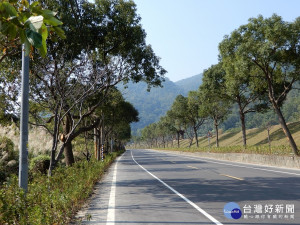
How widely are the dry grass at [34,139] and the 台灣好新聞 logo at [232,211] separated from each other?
15902mm

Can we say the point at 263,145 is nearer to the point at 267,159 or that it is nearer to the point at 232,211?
the point at 267,159

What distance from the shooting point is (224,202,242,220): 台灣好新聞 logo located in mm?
6770

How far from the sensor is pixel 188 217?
6754mm

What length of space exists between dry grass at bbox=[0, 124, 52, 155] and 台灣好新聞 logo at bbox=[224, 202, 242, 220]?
15.9m

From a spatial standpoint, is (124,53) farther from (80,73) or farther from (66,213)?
(66,213)

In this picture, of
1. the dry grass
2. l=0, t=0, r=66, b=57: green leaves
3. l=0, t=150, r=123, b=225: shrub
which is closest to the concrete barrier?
l=0, t=150, r=123, b=225: shrub

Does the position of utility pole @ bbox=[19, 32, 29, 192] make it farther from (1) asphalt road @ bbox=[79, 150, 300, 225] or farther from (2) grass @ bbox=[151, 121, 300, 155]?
(2) grass @ bbox=[151, 121, 300, 155]

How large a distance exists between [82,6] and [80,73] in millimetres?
2763

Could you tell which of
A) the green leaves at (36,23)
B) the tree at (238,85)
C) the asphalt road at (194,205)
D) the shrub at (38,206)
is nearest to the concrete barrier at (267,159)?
the tree at (238,85)

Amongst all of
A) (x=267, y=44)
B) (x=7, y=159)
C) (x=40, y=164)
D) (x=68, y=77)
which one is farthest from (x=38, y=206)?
(x=267, y=44)

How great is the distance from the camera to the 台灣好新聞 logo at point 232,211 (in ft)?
22.2

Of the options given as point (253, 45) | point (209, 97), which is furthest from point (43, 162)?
point (209, 97)

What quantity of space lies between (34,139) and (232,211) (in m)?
20.3

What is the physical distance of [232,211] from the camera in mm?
7230
